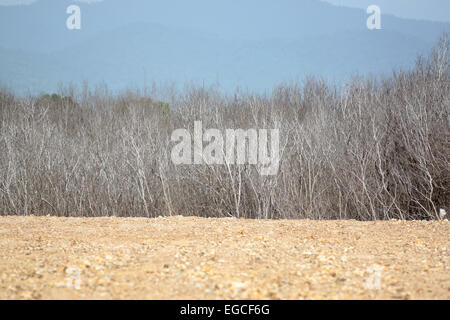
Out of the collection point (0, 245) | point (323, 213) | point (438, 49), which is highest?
point (438, 49)

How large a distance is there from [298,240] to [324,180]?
4.52 m

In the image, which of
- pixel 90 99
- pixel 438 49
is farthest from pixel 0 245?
pixel 90 99

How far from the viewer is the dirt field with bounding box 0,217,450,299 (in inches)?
152

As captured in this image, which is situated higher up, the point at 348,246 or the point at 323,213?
the point at 348,246

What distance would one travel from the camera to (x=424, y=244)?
18.6 feet

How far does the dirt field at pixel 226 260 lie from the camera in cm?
385

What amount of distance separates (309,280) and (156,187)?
6699 mm

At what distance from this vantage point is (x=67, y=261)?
4.78 meters

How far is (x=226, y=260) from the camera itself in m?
4.70
